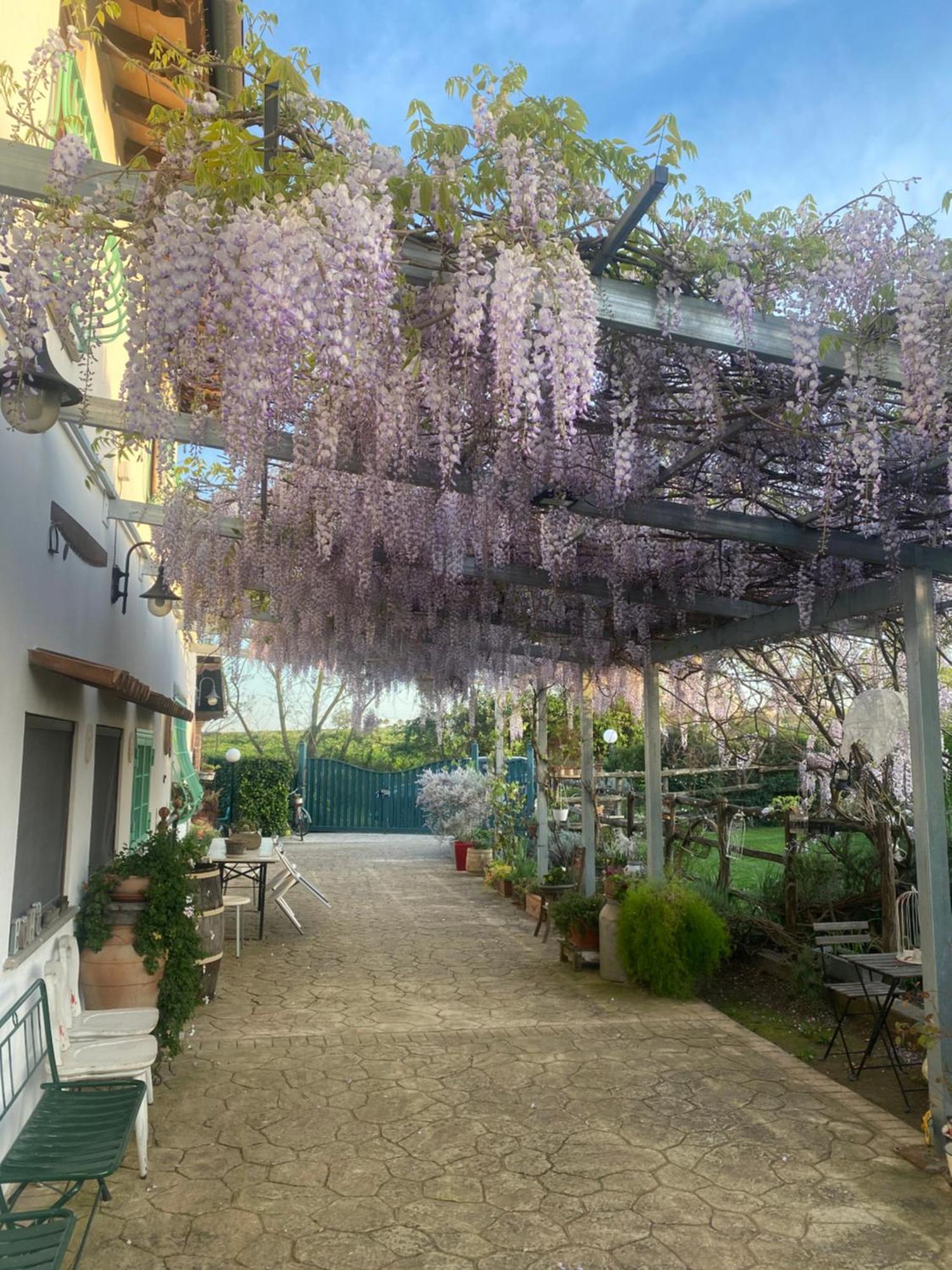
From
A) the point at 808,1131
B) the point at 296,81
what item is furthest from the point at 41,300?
the point at 808,1131

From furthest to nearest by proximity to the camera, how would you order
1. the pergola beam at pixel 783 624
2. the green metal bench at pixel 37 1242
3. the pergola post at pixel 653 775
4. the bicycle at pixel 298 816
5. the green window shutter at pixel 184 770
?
1. the bicycle at pixel 298 816
2. the green window shutter at pixel 184 770
3. the pergola post at pixel 653 775
4. the pergola beam at pixel 783 624
5. the green metal bench at pixel 37 1242

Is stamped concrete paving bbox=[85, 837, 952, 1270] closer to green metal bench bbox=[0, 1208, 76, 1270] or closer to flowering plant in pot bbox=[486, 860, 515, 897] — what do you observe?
green metal bench bbox=[0, 1208, 76, 1270]

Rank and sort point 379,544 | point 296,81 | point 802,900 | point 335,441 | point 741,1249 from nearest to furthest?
1. point 296,81
2. point 741,1249
3. point 335,441
4. point 379,544
5. point 802,900

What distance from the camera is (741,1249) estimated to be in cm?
263

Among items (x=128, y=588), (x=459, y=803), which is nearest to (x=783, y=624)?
(x=128, y=588)

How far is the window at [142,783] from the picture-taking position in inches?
260

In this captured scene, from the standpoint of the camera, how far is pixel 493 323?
8.50 feet

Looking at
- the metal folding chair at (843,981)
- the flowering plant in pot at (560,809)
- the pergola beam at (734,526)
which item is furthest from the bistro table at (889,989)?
the flowering plant in pot at (560,809)

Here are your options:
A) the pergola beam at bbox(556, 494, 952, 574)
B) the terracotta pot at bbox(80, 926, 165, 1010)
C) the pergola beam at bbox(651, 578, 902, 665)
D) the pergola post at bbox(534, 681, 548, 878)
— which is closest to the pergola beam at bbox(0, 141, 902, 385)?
the pergola beam at bbox(556, 494, 952, 574)

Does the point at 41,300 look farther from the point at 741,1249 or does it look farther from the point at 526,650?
the point at 526,650

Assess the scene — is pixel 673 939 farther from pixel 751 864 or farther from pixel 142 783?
pixel 751 864

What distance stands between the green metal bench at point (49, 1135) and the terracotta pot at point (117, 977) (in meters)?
0.86

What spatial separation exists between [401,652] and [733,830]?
3055mm

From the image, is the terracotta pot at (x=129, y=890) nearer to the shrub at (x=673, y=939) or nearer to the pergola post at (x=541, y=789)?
the shrub at (x=673, y=939)
